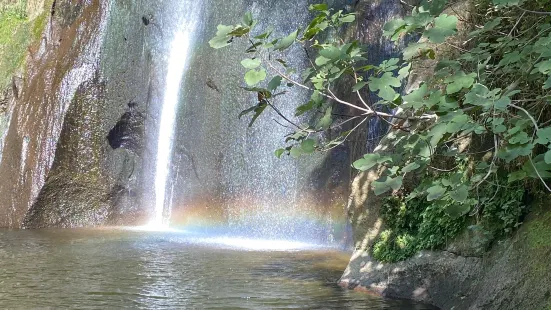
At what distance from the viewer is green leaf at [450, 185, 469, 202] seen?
10.00 feet

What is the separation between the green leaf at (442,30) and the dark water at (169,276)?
2.55 m

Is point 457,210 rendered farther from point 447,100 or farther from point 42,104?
point 42,104

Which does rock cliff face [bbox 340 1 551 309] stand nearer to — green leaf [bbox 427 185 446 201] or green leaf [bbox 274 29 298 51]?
green leaf [bbox 427 185 446 201]

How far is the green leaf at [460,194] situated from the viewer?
3048mm

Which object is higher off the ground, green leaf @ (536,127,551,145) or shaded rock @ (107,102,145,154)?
shaded rock @ (107,102,145,154)

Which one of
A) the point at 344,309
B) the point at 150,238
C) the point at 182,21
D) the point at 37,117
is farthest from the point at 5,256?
the point at 182,21

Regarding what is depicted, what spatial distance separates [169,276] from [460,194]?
3959mm

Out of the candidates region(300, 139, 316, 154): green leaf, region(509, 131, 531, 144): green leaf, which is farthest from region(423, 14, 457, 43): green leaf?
region(300, 139, 316, 154): green leaf

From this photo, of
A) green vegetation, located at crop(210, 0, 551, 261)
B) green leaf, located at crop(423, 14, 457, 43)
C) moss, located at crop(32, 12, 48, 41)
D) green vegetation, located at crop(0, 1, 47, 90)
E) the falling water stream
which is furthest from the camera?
moss, located at crop(32, 12, 48, 41)

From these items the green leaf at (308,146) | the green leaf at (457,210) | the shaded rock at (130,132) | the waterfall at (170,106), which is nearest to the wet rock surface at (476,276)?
the green leaf at (457,210)

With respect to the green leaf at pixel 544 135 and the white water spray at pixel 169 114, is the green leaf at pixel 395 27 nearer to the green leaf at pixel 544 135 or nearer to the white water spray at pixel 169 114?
the green leaf at pixel 544 135

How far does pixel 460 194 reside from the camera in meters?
3.06

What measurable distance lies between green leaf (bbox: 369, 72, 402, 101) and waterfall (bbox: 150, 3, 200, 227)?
10.4 metres

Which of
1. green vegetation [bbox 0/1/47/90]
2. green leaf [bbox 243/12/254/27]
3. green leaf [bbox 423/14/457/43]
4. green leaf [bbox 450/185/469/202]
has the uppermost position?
green vegetation [bbox 0/1/47/90]
